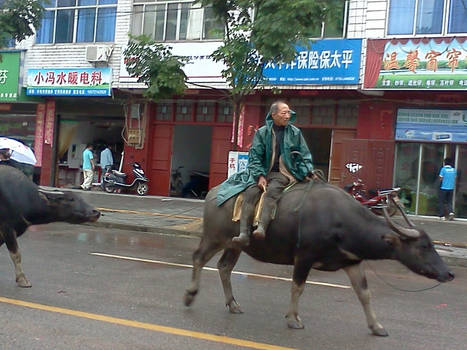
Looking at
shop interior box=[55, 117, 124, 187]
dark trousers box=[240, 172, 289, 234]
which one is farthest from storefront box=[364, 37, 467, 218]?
dark trousers box=[240, 172, 289, 234]

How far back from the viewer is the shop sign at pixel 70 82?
21422 millimetres

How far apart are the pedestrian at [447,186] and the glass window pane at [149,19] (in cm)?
1046

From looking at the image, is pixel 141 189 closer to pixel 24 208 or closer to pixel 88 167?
pixel 88 167

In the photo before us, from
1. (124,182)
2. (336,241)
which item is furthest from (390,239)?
(124,182)

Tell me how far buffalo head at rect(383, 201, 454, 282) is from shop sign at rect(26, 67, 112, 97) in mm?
16944

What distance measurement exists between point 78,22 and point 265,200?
60.8 ft

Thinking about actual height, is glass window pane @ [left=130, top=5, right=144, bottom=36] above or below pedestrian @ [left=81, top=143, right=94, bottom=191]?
above

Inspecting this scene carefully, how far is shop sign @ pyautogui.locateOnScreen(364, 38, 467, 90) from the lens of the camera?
631 inches

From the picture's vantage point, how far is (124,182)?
22531mm

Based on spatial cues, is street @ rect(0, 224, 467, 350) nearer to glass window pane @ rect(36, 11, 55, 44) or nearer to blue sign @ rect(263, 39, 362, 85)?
blue sign @ rect(263, 39, 362, 85)

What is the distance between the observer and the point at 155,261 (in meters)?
9.94

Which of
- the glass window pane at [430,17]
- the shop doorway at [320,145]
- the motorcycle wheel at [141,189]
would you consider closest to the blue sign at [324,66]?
the glass window pane at [430,17]

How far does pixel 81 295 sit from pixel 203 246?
4.95ft

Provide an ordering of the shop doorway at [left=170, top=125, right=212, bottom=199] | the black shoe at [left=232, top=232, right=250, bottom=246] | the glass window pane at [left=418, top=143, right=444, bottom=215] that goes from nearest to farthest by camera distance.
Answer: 1. the black shoe at [left=232, top=232, right=250, bottom=246]
2. the glass window pane at [left=418, top=143, right=444, bottom=215]
3. the shop doorway at [left=170, top=125, right=212, bottom=199]
